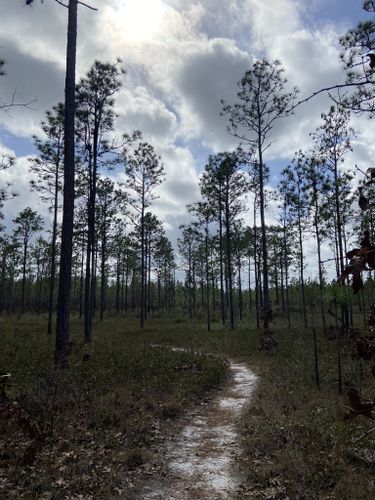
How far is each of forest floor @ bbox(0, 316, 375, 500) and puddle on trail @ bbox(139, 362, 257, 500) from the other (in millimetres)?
30

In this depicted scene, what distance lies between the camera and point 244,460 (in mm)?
6758

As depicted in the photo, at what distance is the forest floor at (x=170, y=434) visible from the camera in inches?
219

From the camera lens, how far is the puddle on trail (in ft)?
18.9

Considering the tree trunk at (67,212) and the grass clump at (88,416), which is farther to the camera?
the tree trunk at (67,212)

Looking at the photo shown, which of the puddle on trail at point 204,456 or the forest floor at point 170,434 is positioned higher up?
the forest floor at point 170,434

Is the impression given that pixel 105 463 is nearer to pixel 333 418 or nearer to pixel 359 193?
pixel 333 418

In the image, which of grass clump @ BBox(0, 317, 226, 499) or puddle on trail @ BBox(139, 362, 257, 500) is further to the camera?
puddle on trail @ BBox(139, 362, 257, 500)

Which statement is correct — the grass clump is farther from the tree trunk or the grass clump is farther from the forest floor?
the tree trunk

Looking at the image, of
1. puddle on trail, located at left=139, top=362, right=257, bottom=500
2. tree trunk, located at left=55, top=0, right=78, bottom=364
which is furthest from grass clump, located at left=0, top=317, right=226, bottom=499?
tree trunk, located at left=55, top=0, right=78, bottom=364

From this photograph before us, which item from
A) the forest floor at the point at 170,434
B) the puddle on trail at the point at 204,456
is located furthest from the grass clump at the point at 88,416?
the puddle on trail at the point at 204,456

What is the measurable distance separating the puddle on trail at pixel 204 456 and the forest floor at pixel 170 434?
3 cm

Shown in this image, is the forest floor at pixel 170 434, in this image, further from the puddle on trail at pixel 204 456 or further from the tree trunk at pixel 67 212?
the tree trunk at pixel 67 212

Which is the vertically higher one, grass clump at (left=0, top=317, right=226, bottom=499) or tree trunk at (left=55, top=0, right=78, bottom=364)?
tree trunk at (left=55, top=0, right=78, bottom=364)

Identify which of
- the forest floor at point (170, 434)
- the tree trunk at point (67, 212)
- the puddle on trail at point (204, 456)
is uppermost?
the tree trunk at point (67, 212)
